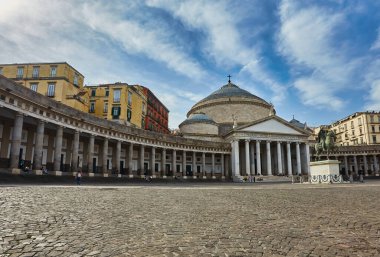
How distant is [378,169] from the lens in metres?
69.5

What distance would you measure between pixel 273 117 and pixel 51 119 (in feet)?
137

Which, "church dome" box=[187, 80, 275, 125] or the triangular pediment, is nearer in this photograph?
the triangular pediment

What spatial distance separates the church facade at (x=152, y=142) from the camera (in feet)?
88.7

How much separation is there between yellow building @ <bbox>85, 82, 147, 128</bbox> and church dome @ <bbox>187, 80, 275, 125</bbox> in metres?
22.6

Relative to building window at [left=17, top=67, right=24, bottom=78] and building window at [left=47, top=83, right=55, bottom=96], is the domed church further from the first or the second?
building window at [left=17, top=67, right=24, bottom=78]

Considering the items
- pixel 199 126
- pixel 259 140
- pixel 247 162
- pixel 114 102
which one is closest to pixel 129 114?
pixel 114 102

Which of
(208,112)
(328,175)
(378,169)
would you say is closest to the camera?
(328,175)

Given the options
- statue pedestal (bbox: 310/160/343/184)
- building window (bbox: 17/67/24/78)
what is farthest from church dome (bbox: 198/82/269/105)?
building window (bbox: 17/67/24/78)

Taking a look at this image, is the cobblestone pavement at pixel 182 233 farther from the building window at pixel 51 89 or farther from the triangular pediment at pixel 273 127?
the triangular pediment at pixel 273 127

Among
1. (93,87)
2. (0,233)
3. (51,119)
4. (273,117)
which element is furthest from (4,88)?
(273,117)

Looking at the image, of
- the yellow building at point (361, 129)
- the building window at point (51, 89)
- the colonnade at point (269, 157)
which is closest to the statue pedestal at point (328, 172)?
the colonnade at point (269, 157)

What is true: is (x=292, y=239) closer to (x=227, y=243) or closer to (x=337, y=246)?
(x=337, y=246)

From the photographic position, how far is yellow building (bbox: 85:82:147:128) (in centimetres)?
4978

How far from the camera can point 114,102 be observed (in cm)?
4994
